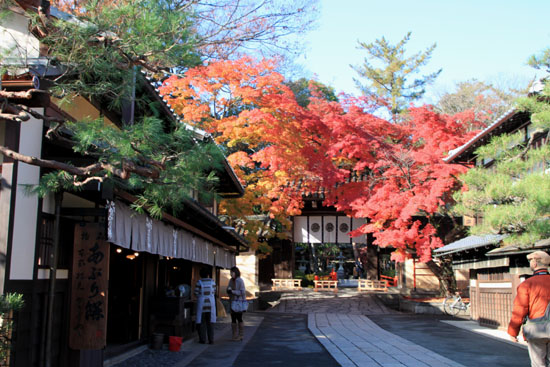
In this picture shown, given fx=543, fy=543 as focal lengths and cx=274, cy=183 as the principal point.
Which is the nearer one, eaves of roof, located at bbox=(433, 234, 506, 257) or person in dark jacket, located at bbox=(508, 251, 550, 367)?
person in dark jacket, located at bbox=(508, 251, 550, 367)

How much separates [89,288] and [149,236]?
2.35 m

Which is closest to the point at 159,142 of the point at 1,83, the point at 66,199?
the point at 1,83

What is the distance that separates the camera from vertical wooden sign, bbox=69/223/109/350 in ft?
27.0

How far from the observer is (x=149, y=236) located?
10.6 metres

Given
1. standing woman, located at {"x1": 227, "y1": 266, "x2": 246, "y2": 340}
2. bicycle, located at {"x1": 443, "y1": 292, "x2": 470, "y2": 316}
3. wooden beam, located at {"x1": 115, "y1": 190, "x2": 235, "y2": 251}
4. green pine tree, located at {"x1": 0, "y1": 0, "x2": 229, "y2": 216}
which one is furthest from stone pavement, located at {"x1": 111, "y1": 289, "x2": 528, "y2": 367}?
green pine tree, located at {"x1": 0, "y1": 0, "x2": 229, "y2": 216}

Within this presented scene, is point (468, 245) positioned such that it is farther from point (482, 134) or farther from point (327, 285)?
point (327, 285)

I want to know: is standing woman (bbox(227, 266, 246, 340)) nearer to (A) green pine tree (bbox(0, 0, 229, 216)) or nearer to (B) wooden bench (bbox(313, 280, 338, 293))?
(A) green pine tree (bbox(0, 0, 229, 216))

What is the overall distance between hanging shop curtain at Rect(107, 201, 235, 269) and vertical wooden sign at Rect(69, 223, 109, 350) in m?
0.30

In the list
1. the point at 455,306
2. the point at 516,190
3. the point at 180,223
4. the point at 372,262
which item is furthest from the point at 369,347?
A: the point at 372,262

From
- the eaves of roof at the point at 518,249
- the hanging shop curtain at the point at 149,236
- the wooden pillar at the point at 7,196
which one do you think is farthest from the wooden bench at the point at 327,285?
the wooden pillar at the point at 7,196

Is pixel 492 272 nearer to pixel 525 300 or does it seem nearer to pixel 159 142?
pixel 525 300

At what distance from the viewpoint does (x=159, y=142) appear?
6.52m

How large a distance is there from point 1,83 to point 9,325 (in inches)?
124

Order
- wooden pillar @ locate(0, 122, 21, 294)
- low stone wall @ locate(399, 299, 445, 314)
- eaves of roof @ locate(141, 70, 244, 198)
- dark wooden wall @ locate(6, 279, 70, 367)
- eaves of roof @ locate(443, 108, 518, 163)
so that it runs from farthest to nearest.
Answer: low stone wall @ locate(399, 299, 445, 314)
eaves of roof @ locate(443, 108, 518, 163)
eaves of roof @ locate(141, 70, 244, 198)
dark wooden wall @ locate(6, 279, 70, 367)
wooden pillar @ locate(0, 122, 21, 294)
